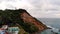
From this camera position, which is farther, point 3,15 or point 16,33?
point 3,15

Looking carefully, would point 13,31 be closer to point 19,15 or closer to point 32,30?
point 32,30

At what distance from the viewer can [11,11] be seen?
269 ft

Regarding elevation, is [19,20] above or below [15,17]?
below

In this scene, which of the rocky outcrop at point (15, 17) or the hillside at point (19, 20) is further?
the rocky outcrop at point (15, 17)

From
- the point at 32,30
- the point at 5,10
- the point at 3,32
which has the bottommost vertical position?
the point at 3,32

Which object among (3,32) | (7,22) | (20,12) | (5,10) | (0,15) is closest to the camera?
(3,32)

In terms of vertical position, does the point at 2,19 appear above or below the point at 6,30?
above

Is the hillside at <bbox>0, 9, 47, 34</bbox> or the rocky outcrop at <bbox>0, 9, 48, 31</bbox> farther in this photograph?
the rocky outcrop at <bbox>0, 9, 48, 31</bbox>

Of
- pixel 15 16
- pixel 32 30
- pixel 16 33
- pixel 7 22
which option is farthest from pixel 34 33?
pixel 16 33

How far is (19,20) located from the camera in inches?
3142

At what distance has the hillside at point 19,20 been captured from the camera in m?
68.3

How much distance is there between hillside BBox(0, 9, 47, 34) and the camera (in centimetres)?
6826

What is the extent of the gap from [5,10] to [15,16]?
129 inches

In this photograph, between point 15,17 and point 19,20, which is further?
point 19,20
